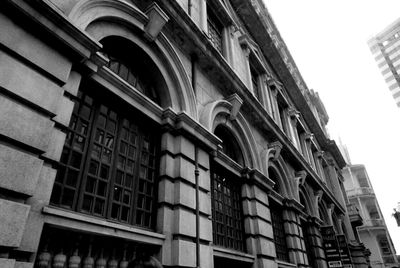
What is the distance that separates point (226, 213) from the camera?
8.66 m

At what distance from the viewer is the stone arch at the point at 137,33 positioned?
5362 millimetres

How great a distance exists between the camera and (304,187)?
16469 millimetres

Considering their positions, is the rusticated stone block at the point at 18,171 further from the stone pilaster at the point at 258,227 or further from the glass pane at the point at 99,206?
the stone pilaster at the point at 258,227

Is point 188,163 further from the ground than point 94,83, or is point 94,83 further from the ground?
point 94,83

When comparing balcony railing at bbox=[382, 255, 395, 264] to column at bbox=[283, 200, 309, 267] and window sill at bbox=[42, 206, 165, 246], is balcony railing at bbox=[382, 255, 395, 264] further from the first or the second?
window sill at bbox=[42, 206, 165, 246]

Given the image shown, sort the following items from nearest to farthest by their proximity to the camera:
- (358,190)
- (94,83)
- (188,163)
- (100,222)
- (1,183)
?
(1,183) < (100,222) < (94,83) < (188,163) < (358,190)

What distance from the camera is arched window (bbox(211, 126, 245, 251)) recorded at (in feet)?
26.7

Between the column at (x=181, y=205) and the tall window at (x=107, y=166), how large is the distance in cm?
33

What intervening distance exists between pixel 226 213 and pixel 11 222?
6.39m

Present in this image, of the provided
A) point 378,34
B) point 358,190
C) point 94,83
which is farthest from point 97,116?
point 378,34

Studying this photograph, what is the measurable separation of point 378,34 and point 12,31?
83468 mm

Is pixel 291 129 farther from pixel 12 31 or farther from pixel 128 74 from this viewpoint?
pixel 12 31

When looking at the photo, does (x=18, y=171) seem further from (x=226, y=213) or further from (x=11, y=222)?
(x=226, y=213)

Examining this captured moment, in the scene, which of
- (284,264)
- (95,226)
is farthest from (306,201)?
(95,226)
